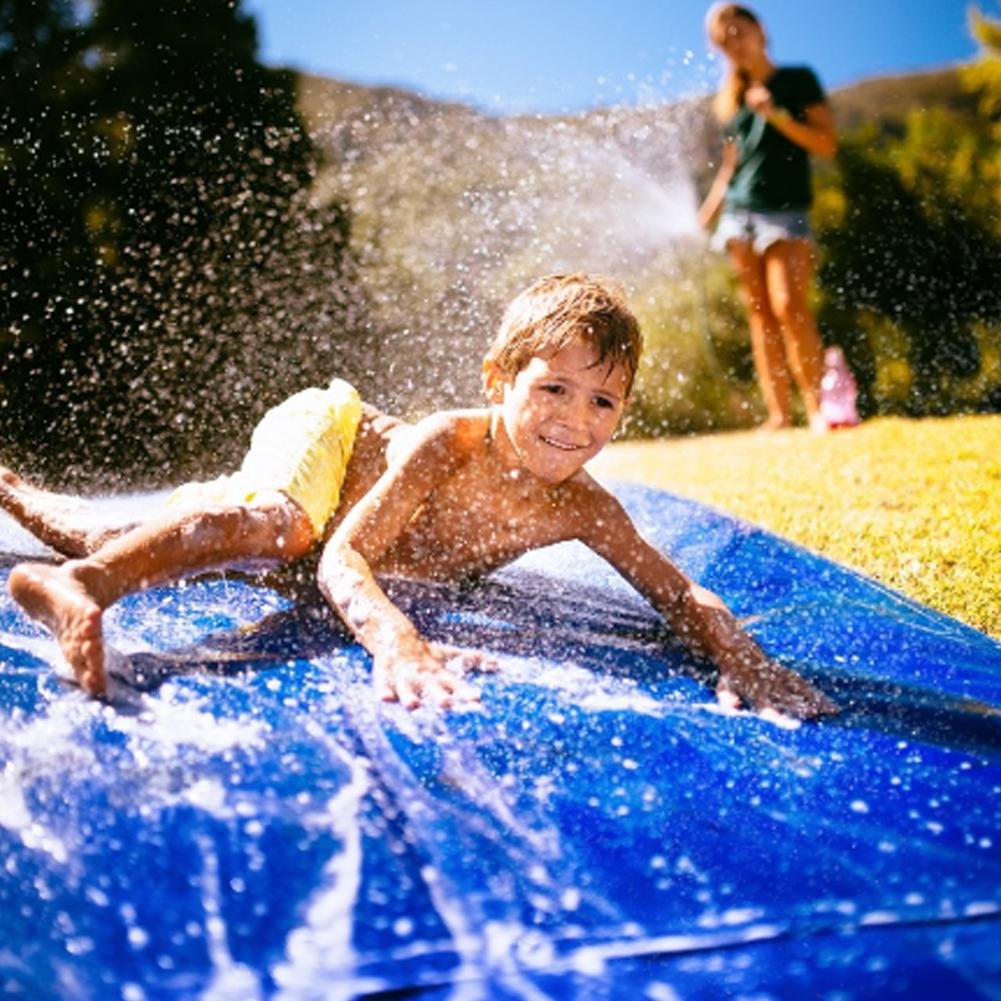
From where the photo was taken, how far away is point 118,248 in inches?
220

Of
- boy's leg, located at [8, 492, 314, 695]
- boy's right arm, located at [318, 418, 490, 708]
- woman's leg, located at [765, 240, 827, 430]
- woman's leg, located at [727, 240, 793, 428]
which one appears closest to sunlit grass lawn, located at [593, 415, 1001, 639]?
woman's leg, located at [727, 240, 793, 428]

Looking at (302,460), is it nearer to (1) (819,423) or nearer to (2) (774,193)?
(1) (819,423)

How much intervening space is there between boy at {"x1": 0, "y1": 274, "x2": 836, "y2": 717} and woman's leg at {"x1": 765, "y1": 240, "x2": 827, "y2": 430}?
11.6ft

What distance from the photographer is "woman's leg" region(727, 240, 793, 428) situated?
19.5 ft

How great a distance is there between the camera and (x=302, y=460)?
8.52 ft

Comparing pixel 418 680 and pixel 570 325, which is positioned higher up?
pixel 570 325

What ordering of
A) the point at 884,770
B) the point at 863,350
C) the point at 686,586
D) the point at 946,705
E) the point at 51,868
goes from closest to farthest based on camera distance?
the point at 51,868 → the point at 884,770 → the point at 946,705 → the point at 686,586 → the point at 863,350

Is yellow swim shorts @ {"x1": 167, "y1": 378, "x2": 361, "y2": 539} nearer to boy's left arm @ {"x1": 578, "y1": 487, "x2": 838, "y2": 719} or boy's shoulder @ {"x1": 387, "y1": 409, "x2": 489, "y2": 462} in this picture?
boy's shoulder @ {"x1": 387, "y1": 409, "x2": 489, "y2": 462}

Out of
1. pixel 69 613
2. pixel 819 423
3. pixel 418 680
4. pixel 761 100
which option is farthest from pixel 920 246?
pixel 69 613

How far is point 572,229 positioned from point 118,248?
11.6 ft

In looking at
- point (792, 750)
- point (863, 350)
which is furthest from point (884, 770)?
point (863, 350)

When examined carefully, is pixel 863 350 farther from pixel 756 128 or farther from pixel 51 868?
pixel 51 868

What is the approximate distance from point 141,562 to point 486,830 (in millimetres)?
971

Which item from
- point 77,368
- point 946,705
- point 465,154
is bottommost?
point 946,705
